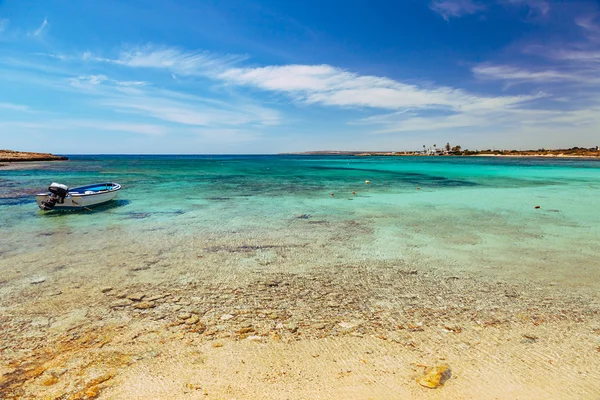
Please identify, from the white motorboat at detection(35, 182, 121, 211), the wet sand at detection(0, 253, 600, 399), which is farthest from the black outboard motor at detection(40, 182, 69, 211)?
the wet sand at detection(0, 253, 600, 399)

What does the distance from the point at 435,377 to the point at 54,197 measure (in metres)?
16.7

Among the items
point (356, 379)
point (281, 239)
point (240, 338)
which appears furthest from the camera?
point (281, 239)

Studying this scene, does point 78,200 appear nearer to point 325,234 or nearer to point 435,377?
point 325,234

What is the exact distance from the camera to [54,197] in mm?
14609

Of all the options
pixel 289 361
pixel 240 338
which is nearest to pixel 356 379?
pixel 289 361

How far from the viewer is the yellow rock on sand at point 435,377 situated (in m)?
3.66

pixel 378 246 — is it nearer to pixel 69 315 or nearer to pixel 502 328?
pixel 502 328

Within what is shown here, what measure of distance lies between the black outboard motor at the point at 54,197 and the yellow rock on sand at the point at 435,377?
54.4ft

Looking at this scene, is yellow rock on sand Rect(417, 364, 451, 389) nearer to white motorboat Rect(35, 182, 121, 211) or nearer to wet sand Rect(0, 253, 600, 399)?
wet sand Rect(0, 253, 600, 399)

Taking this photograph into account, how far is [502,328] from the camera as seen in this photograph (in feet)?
16.0

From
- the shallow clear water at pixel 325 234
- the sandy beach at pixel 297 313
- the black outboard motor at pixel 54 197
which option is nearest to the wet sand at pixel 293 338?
the sandy beach at pixel 297 313

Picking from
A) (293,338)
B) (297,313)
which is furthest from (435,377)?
(297,313)

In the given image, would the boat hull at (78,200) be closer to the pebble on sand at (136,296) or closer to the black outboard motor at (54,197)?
the black outboard motor at (54,197)

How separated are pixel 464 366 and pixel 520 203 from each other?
57.2 ft
